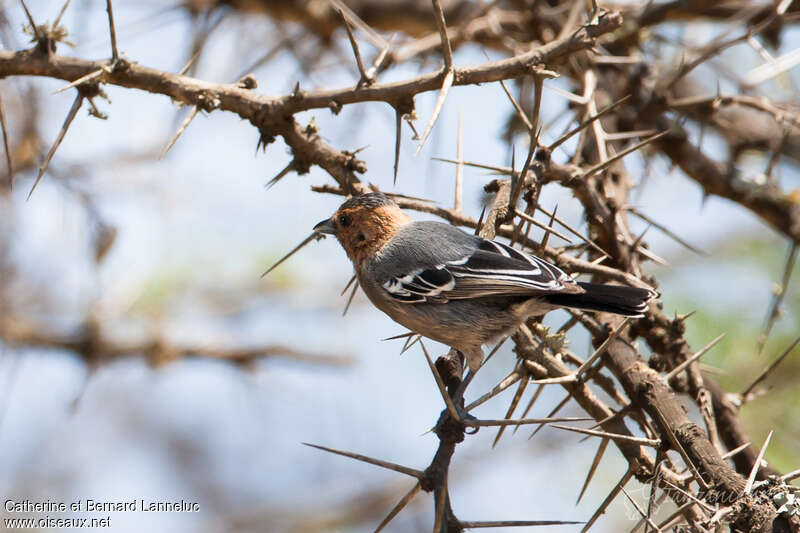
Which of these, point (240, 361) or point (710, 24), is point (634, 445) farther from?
point (710, 24)

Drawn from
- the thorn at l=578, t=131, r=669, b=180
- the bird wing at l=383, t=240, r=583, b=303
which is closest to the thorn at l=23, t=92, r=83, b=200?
the bird wing at l=383, t=240, r=583, b=303

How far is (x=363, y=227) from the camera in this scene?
4.83 meters

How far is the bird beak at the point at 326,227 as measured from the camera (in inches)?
192

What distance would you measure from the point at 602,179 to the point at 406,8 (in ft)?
9.21

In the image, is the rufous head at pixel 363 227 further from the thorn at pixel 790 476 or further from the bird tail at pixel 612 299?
the thorn at pixel 790 476

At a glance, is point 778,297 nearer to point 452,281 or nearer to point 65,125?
point 452,281

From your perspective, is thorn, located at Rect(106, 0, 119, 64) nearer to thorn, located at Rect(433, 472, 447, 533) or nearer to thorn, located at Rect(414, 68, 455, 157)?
thorn, located at Rect(414, 68, 455, 157)

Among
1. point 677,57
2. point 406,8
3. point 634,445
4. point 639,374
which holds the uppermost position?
point 406,8

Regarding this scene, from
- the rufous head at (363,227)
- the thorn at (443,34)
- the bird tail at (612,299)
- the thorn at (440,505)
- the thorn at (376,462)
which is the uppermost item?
the rufous head at (363,227)

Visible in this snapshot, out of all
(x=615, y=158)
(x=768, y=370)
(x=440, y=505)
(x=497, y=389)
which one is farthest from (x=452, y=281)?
(x=440, y=505)

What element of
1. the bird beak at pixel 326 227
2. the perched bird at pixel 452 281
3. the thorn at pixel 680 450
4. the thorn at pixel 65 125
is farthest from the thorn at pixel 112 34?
the thorn at pixel 680 450

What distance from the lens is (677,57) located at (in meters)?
5.56

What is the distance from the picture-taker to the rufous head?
188 inches

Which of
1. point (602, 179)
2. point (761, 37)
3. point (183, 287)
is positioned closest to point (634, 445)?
point (602, 179)
